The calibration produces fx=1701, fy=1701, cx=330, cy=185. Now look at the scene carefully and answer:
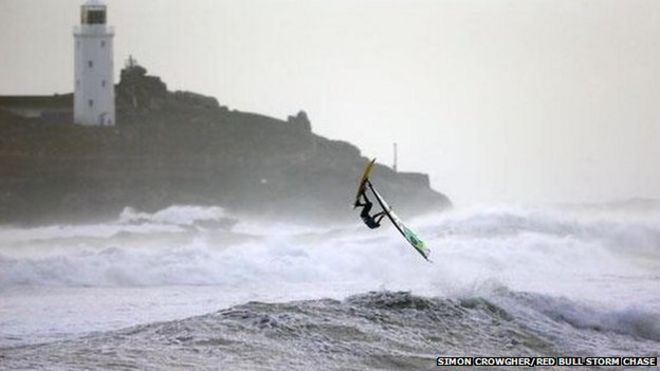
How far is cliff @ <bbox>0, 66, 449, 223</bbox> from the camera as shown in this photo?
5819cm

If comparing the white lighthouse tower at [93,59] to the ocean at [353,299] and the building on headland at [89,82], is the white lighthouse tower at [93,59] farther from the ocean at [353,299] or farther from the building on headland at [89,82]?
the ocean at [353,299]

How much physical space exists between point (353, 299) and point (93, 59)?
3636cm

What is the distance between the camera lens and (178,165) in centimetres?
6278

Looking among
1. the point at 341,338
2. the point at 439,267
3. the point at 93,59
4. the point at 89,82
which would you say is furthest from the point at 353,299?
the point at 89,82

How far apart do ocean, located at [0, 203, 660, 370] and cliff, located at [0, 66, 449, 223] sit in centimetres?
1414

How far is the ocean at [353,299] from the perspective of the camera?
60.6ft

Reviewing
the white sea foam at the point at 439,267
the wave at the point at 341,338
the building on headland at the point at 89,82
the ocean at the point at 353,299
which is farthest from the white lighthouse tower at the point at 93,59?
the wave at the point at 341,338

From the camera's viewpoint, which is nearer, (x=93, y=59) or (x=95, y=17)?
(x=95, y=17)

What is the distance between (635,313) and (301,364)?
20.4 feet

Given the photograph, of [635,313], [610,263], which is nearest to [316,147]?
[610,263]

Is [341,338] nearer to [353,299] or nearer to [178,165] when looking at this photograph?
[353,299]

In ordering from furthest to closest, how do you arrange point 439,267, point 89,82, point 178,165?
point 178,165, point 89,82, point 439,267

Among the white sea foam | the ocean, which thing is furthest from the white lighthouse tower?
the ocean

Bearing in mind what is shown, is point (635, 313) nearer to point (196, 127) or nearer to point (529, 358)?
point (529, 358)
